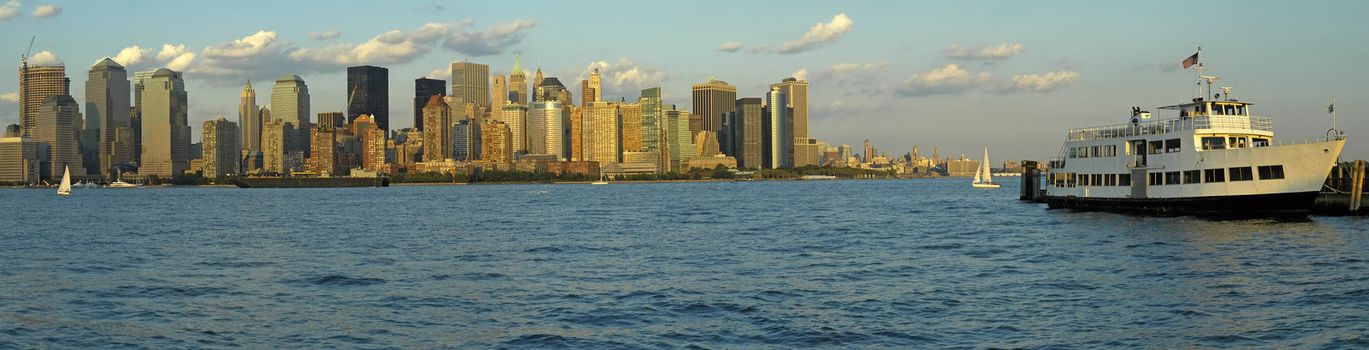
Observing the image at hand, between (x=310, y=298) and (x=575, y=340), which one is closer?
(x=575, y=340)

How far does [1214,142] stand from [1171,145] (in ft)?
9.52

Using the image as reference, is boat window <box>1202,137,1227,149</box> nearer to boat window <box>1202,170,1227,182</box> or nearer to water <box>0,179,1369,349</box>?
boat window <box>1202,170,1227,182</box>

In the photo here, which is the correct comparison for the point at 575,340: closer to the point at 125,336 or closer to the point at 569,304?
the point at 569,304

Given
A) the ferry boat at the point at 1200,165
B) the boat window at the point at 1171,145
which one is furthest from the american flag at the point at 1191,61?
the boat window at the point at 1171,145

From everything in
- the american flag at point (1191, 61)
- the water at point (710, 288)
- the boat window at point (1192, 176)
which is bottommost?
the water at point (710, 288)

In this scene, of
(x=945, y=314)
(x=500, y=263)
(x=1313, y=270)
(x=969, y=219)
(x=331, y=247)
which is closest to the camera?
(x=945, y=314)

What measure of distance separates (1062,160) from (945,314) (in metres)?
63.9

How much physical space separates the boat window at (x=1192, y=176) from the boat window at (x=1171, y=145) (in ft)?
6.11

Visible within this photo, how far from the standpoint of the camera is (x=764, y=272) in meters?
43.1

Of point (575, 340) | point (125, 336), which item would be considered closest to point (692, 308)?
point (575, 340)

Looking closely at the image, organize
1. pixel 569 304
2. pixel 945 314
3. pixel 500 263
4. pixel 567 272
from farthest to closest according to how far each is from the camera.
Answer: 1. pixel 500 263
2. pixel 567 272
3. pixel 569 304
4. pixel 945 314

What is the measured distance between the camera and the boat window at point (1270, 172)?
65500 millimetres

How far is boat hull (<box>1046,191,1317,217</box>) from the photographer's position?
65.2 metres

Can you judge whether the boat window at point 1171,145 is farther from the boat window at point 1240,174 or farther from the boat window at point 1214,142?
the boat window at point 1240,174
